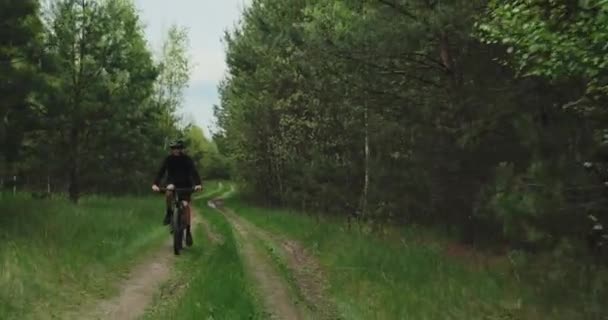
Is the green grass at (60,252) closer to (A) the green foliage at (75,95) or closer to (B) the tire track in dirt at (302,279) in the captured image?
(A) the green foliage at (75,95)

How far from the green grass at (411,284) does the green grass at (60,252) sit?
154 inches

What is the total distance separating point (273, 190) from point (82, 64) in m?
17.9

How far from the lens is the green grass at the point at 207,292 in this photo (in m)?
7.32

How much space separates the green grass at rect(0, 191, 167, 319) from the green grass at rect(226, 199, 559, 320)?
12.8 feet

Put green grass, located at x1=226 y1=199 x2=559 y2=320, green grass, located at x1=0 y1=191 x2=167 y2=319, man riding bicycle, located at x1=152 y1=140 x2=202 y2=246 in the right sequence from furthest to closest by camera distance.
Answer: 1. man riding bicycle, located at x1=152 y1=140 x2=202 y2=246
2. green grass, located at x1=226 y1=199 x2=559 y2=320
3. green grass, located at x1=0 y1=191 x2=167 y2=319

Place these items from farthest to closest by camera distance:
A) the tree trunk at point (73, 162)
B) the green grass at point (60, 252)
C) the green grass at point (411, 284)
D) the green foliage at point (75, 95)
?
the tree trunk at point (73, 162) < the green foliage at point (75, 95) < the green grass at point (411, 284) < the green grass at point (60, 252)

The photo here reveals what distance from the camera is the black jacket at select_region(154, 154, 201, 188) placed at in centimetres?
1305

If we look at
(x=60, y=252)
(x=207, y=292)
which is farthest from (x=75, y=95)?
(x=207, y=292)

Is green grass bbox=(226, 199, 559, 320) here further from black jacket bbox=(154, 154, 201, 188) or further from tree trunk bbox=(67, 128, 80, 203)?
tree trunk bbox=(67, 128, 80, 203)

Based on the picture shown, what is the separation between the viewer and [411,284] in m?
10.1

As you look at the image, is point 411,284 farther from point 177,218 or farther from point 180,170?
point 180,170

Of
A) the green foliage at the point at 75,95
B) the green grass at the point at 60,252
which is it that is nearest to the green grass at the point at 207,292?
the green grass at the point at 60,252

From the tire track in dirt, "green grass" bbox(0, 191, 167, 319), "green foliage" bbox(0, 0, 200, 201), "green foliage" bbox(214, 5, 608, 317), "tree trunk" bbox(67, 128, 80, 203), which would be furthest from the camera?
"tree trunk" bbox(67, 128, 80, 203)

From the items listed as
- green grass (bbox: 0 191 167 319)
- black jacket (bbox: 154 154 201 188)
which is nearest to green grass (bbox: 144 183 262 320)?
green grass (bbox: 0 191 167 319)
